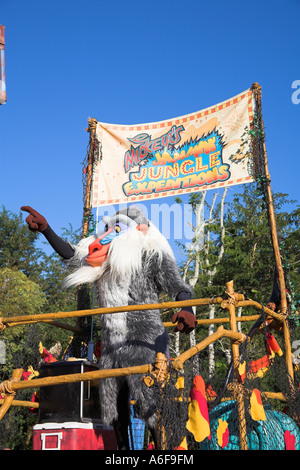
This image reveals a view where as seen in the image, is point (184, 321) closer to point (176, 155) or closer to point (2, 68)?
point (176, 155)

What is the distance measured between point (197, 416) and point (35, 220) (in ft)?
6.26

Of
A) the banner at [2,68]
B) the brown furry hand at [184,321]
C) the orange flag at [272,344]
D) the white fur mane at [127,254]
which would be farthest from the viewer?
the banner at [2,68]

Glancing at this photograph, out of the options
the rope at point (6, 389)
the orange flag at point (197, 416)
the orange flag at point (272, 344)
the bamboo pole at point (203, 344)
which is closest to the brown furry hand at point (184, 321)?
the bamboo pole at point (203, 344)

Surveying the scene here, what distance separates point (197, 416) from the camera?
2.05 meters

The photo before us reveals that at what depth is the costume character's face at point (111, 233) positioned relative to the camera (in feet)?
11.1

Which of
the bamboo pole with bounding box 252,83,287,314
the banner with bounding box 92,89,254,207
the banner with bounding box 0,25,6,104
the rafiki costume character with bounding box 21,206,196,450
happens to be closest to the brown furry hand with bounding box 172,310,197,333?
the rafiki costume character with bounding box 21,206,196,450

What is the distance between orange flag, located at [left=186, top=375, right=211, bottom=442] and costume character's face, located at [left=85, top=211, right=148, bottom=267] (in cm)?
150

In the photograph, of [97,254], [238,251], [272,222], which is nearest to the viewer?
[97,254]

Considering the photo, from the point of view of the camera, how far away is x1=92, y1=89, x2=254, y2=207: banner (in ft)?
14.3

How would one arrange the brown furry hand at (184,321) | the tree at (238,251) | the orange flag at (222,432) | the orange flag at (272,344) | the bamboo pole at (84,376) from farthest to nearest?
the tree at (238,251) → the orange flag at (272,344) → the brown furry hand at (184,321) → the orange flag at (222,432) → the bamboo pole at (84,376)

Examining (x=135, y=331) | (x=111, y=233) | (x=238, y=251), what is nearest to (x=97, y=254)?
(x=111, y=233)

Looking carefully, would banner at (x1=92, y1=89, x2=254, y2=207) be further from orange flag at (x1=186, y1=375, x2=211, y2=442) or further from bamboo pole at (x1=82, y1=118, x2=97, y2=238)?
orange flag at (x1=186, y1=375, x2=211, y2=442)

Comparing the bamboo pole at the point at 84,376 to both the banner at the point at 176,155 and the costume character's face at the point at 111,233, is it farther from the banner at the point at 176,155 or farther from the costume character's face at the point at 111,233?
the banner at the point at 176,155
